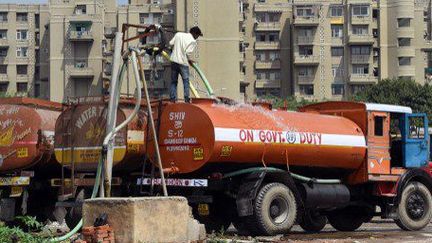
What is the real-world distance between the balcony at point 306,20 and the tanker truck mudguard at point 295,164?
7778cm

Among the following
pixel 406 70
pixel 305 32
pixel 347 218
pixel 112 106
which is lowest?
pixel 347 218

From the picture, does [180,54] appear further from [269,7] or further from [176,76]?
[269,7]

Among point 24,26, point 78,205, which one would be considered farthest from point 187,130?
point 24,26

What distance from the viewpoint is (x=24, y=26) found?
336 feet

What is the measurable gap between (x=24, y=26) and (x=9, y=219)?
89.5m

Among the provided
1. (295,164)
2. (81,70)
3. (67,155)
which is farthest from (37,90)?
(295,164)

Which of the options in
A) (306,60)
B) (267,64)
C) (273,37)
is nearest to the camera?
(306,60)

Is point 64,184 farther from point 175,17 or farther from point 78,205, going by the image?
point 175,17

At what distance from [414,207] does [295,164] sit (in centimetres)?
337

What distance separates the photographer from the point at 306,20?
3748 inches

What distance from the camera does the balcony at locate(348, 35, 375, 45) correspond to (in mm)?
94500

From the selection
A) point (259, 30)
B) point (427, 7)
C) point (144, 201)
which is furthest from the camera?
point (427, 7)

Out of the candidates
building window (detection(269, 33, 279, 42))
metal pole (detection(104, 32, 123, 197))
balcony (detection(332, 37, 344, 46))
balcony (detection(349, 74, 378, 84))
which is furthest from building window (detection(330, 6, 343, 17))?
metal pole (detection(104, 32, 123, 197))

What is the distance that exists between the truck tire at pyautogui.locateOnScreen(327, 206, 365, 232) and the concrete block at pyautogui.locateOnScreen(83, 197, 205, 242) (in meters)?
6.76
